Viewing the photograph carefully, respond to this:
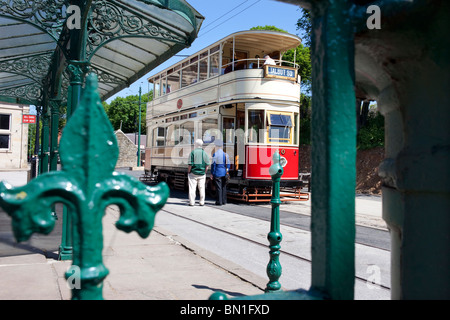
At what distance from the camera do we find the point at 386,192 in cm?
104

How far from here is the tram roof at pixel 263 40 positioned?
13.1 metres

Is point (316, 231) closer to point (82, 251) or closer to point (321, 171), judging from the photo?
point (321, 171)

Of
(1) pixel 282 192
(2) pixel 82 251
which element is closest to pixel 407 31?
(2) pixel 82 251

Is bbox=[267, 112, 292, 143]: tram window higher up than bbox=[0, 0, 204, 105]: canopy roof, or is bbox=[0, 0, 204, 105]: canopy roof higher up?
bbox=[0, 0, 204, 105]: canopy roof

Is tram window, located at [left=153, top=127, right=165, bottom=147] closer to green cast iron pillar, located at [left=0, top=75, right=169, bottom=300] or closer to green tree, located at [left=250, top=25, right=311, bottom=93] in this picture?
green tree, located at [left=250, top=25, right=311, bottom=93]

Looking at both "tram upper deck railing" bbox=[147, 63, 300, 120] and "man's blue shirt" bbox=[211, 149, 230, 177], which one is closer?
"man's blue shirt" bbox=[211, 149, 230, 177]

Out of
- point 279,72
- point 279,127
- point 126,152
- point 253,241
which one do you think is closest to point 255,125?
point 279,127

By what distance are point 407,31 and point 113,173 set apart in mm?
698

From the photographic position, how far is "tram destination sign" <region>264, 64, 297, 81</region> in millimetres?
12547

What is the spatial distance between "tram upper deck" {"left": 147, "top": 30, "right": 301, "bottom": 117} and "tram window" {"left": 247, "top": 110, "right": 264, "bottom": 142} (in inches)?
19.5

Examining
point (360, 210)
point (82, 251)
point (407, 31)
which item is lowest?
point (360, 210)

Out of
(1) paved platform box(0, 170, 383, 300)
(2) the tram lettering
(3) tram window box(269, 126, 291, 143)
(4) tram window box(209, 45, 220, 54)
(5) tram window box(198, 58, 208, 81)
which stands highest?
(4) tram window box(209, 45, 220, 54)

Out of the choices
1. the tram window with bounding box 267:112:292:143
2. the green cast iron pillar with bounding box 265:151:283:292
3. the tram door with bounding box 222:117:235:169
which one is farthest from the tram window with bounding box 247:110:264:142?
the green cast iron pillar with bounding box 265:151:283:292
